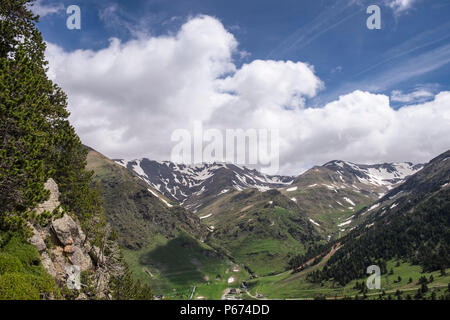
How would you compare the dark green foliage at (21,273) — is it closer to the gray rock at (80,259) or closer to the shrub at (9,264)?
the shrub at (9,264)

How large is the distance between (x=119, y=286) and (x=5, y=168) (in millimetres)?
58772

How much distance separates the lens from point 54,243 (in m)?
47.2

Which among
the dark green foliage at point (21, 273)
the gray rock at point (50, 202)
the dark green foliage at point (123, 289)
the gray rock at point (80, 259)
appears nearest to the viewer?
the dark green foliage at point (21, 273)

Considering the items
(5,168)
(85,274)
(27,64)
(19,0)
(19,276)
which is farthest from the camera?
(85,274)

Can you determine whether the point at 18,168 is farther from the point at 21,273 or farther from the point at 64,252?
the point at 64,252
